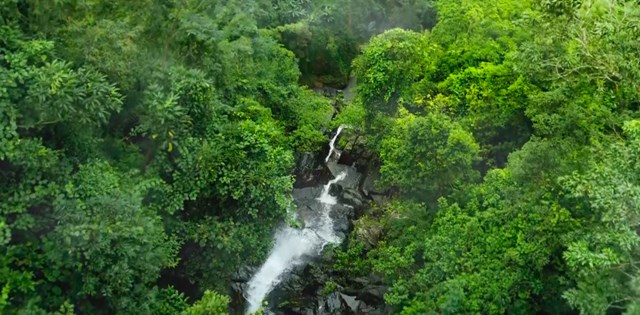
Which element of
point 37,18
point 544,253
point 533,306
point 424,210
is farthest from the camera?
point 424,210

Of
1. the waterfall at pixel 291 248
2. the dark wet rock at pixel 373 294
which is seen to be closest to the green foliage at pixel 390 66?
the waterfall at pixel 291 248

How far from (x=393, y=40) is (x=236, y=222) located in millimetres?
9860

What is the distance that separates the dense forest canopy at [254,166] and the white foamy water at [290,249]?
1.90 m

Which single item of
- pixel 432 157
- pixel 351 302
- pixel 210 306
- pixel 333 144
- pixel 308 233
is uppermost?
pixel 432 157

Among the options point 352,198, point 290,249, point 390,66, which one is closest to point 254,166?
point 290,249

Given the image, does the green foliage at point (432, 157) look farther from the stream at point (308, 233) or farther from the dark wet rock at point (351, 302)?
the stream at point (308, 233)

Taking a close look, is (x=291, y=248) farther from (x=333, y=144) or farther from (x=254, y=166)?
(x=254, y=166)

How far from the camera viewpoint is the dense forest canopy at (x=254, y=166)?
1288cm

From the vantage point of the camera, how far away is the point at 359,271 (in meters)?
20.8

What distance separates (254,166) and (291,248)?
683 centimetres

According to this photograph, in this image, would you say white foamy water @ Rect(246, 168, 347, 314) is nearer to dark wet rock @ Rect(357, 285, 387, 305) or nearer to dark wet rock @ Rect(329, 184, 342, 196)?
dark wet rock @ Rect(329, 184, 342, 196)

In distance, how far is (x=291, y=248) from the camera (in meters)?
23.0

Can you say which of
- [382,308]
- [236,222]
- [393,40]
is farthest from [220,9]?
[382,308]

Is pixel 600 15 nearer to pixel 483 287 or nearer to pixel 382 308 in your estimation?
pixel 483 287
